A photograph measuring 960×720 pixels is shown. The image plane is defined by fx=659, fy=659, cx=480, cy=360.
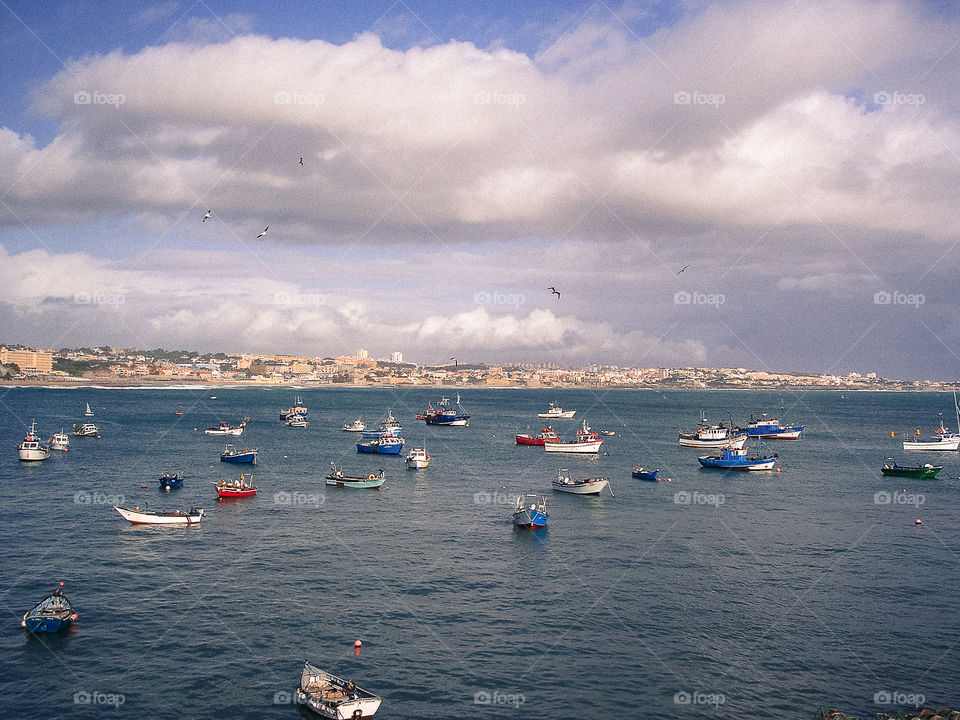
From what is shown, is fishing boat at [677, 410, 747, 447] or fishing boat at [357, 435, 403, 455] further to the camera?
fishing boat at [677, 410, 747, 447]

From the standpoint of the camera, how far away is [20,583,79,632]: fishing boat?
30484 millimetres

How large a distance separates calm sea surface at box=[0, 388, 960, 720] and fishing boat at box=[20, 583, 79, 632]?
59 cm

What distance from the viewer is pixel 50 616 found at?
30.7 meters

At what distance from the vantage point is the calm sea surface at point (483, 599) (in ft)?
88.6

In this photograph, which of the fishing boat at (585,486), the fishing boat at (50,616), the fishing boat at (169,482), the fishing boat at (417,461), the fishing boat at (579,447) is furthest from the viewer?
the fishing boat at (579,447)

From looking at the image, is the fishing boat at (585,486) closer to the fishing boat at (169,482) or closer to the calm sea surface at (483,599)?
the calm sea surface at (483,599)

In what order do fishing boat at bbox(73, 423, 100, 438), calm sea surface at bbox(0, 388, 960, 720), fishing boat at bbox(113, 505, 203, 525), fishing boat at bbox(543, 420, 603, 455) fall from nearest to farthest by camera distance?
calm sea surface at bbox(0, 388, 960, 720)
fishing boat at bbox(113, 505, 203, 525)
fishing boat at bbox(543, 420, 603, 455)
fishing boat at bbox(73, 423, 100, 438)

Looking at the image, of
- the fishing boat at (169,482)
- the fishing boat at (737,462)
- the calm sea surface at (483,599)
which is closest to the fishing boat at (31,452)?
the calm sea surface at (483,599)

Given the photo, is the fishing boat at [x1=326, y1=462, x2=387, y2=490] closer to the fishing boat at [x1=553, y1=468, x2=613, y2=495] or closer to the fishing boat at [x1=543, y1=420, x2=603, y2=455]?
the fishing boat at [x1=553, y1=468, x2=613, y2=495]

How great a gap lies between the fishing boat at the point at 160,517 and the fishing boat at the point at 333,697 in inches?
1154

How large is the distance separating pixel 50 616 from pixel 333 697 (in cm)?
1573

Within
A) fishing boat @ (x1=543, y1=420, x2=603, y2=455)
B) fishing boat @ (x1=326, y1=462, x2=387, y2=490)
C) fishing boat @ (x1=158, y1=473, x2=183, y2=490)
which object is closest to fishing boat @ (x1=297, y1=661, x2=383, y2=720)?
fishing boat @ (x1=326, y1=462, x2=387, y2=490)

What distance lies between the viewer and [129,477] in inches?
2869

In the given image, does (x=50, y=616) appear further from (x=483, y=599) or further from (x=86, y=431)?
(x=86, y=431)
